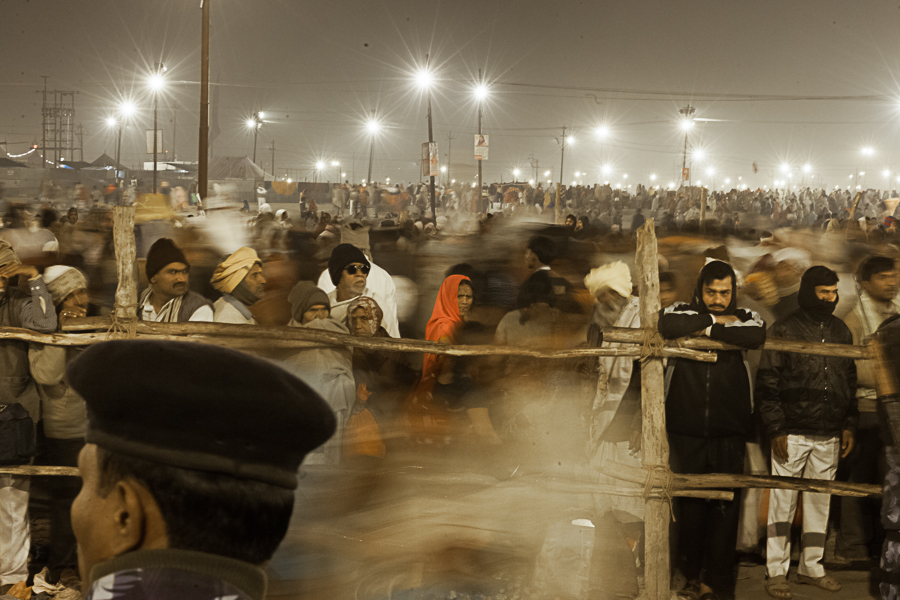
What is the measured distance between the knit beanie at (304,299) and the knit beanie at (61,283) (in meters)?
1.38

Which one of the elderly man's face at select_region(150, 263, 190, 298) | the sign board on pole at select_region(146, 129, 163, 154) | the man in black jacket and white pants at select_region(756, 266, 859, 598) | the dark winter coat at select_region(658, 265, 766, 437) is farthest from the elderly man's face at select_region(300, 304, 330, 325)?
the sign board on pole at select_region(146, 129, 163, 154)

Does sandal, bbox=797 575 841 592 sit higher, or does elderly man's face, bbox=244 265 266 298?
elderly man's face, bbox=244 265 266 298

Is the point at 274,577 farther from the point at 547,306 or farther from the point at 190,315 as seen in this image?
the point at 547,306

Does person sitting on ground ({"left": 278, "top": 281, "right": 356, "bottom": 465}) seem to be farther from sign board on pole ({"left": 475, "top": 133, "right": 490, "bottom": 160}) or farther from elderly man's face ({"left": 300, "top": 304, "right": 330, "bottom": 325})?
sign board on pole ({"left": 475, "top": 133, "right": 490, "bottom": 160})

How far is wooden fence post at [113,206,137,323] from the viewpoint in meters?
4.73

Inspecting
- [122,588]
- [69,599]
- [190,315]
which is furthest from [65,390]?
[122,588]

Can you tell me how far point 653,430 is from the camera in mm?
4473

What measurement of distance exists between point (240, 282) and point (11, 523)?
2.04m

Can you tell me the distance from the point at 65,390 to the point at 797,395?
4.57 m

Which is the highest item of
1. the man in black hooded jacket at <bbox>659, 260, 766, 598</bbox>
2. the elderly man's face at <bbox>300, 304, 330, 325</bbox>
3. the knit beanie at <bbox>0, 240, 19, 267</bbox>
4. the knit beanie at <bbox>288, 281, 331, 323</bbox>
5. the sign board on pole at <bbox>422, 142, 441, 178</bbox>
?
the sign board on pole at <bbox>422, 142, 441, 178</bbox>

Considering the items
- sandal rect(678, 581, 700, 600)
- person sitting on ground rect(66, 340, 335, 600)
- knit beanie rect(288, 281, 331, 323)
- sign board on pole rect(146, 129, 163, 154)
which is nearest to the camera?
person sitting on ground rect(66, 340, 335, 600)

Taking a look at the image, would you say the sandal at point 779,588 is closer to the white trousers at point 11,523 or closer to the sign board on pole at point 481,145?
the white trousers at point 11,523

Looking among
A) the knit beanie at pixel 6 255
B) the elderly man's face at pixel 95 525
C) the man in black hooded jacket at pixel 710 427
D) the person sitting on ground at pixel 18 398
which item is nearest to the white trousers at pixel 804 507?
the man in black hooded jacket at pixel 710 427

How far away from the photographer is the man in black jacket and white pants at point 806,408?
4828 mm
